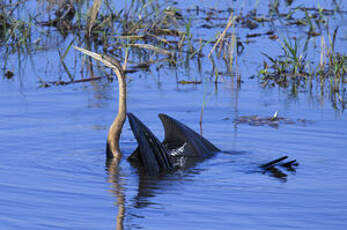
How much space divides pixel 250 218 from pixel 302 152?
2191mm

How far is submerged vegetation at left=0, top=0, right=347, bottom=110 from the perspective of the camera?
11.2m

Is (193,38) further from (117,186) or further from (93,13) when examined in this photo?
(117,186)

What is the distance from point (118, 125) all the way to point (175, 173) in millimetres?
773

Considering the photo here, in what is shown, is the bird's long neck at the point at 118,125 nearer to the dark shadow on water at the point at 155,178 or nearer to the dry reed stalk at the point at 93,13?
the dark shadow on water at the point at 155,178

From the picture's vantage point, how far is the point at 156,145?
7.31m

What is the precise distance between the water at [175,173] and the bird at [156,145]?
0.15 meters

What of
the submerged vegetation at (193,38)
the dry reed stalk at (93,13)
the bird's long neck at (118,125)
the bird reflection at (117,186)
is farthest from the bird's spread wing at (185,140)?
the dry reed stalk at (93,13)

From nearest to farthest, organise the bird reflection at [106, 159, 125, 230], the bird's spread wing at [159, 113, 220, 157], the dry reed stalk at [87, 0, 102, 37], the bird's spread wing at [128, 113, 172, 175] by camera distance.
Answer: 1. the bird reflection at [106, 159, 125, 230]
2. the bird's spread wing at [128, 113, 172, 175]
3. the bird's spread wing at [159, 113, 220, 157]
4. the dry reed stalk at [87, 0, 102, 37]

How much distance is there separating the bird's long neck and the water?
19cm

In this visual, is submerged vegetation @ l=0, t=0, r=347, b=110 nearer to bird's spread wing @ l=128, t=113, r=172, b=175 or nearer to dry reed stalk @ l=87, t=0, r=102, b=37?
dry reed stalk @ l=87, t=0, r=102, b=37

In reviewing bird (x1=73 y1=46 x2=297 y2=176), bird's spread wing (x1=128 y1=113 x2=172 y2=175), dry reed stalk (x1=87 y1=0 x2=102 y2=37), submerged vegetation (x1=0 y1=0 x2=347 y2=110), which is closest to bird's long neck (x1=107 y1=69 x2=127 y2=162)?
bird (x1=73 y1=46 x2=297 y2=176)

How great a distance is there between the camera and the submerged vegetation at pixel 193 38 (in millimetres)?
11234

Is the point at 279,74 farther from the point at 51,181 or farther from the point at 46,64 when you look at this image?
the point at 51,181

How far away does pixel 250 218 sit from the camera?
6074 millimetres
